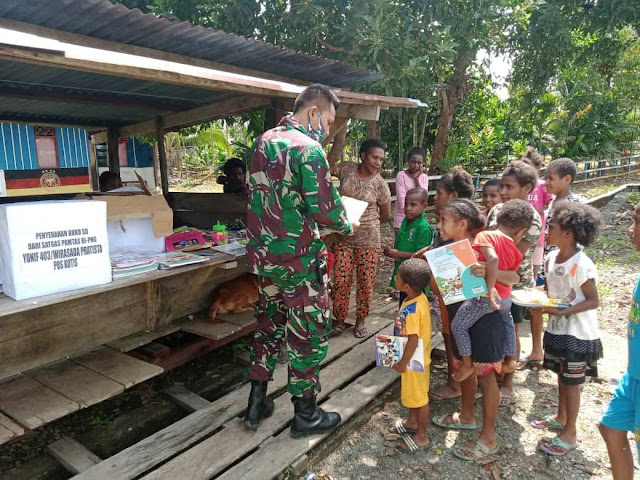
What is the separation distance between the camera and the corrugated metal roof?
105 inches

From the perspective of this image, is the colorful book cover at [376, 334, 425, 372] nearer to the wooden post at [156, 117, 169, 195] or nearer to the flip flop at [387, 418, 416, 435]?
the flip flop at [387, 418, 416, 435]

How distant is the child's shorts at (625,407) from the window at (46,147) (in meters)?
6.92

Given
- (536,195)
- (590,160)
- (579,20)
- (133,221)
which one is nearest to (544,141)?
(590,160)

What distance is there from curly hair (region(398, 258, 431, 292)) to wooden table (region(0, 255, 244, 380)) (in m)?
1.30

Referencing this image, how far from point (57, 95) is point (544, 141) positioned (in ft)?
54.4

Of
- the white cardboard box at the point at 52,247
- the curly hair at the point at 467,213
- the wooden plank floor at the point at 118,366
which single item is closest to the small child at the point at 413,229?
the curly hair at the point at 467,213

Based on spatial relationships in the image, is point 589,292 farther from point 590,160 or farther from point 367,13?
point 590,160

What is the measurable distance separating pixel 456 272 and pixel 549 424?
4.33ft

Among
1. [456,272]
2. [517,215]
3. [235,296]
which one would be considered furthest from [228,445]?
[517,215]

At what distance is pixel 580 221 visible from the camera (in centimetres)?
237

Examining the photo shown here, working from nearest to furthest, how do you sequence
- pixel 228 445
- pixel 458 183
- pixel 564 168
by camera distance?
pixel 228 445 < pixel 458 183 < pixel 564 168

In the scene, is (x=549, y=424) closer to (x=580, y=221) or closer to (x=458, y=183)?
(x=580, y=221)

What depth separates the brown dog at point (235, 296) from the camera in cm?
361

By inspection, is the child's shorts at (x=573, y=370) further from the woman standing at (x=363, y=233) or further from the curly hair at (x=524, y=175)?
the woman standing at (x=363, y=233)
